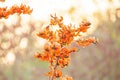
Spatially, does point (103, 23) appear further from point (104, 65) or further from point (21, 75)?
point (21, 75)

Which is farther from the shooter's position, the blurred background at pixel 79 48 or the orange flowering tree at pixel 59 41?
the blurred background at pixel 79 48

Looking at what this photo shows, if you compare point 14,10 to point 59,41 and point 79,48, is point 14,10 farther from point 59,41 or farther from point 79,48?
point 79,48

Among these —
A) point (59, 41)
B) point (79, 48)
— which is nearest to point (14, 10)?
point (59, 41)

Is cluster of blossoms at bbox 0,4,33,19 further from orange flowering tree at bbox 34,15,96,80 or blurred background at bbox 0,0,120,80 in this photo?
blurred background at bbox 0,0,120,80

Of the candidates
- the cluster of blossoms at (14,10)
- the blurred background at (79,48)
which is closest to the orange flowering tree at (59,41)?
the cluster of blossoms at (14,10)

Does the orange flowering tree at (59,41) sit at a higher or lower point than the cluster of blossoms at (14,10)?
lower

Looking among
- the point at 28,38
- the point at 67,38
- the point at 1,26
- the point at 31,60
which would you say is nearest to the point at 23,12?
the point at 67,38

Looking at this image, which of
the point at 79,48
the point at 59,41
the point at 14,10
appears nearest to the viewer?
the point at 59,41

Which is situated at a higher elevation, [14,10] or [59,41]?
[14,10]

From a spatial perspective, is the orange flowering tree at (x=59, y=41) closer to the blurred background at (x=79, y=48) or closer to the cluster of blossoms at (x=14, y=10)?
the cluster of blossoms at (x=14, y=10)

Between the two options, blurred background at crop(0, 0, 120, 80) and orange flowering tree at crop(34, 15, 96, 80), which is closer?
orange flowering tree at crop(34, 15, 96, 80)

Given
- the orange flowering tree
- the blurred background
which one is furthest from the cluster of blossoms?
the blurred background
